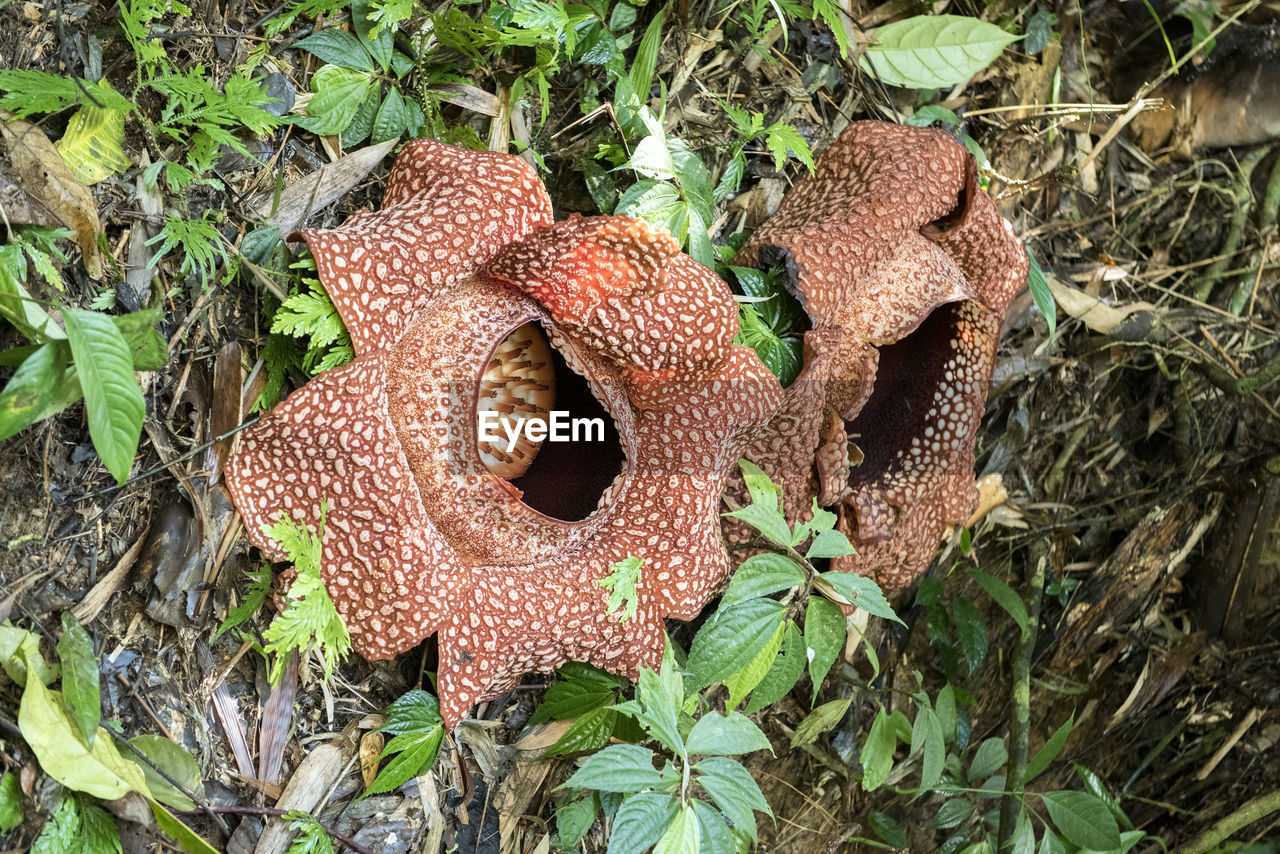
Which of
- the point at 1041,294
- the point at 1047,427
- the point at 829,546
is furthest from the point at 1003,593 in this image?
the point at 829,546

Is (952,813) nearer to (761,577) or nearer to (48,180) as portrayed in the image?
(761,577)

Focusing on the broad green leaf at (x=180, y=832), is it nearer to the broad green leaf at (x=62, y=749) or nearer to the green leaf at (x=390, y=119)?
the broad green leaf at (x=62, y=749)

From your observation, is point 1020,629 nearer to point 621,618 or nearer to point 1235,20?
point 621,618

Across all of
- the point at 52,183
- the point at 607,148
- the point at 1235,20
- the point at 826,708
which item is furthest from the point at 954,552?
the point at 52,183

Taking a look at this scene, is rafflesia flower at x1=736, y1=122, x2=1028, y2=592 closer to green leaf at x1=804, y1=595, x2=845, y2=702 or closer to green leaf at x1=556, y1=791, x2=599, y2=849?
green leaf at x1=804, y1=595, x2=845, y2=702

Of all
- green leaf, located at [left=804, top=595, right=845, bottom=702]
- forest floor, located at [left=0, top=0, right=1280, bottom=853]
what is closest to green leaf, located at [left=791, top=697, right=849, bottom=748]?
forest floor, located at [left=0, top=0, right=1280, bottom=853]

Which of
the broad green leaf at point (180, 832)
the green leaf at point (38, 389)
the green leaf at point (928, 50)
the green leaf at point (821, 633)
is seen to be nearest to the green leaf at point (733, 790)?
the green leaf at point (821, 633)
